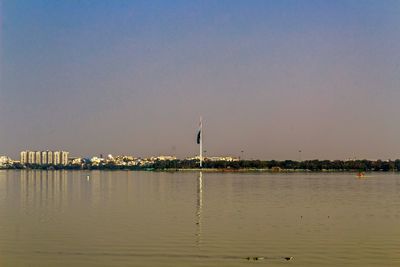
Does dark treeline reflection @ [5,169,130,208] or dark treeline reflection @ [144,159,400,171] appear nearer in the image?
dark treeline reflection @ [5,169,130,208]

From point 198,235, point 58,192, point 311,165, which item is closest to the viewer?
point 198,235

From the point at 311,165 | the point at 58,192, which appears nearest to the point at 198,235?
the point at 58,192

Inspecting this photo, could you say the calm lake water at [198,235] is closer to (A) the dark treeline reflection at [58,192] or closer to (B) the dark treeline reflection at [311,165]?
(A) the dark treeline reflection at [58,192]

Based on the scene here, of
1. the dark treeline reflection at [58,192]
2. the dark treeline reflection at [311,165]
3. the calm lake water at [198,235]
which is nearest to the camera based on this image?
the calm lake water at [198,235]

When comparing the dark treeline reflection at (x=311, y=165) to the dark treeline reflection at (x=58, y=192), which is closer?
the dark treeline reflection at (x=58, y=192)

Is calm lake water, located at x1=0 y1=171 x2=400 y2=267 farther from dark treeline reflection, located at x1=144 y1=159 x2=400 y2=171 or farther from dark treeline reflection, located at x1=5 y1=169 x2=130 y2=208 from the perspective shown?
dark treeline reflection, located at x1=144 y1=159 x2=400 y2=171

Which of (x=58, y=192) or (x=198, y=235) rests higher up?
(x=58, y=192)

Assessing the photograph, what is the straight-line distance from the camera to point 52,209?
31312 mm

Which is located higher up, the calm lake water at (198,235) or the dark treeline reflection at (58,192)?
the dark treeline reflection at (58,192)

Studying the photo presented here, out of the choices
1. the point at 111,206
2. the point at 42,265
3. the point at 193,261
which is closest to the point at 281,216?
the point at 111,206

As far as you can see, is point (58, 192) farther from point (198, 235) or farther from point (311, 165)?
point (311, 165)

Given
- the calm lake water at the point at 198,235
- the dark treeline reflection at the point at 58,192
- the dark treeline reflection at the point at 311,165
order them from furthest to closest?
the dark treeline reflection at the point at 311,165 → the dark treeline reflection at the point at 58,192 → the calm lake water at the point at 198,235

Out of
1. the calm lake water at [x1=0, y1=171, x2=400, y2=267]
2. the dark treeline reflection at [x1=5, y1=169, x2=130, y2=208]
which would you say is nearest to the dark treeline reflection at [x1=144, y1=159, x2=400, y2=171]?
the dark treeline reflection at [x1=5, y1=169, x2=130, y2=208]

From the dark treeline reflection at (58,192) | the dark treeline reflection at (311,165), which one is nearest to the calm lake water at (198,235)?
the dark treeline reflection at (58,192)
